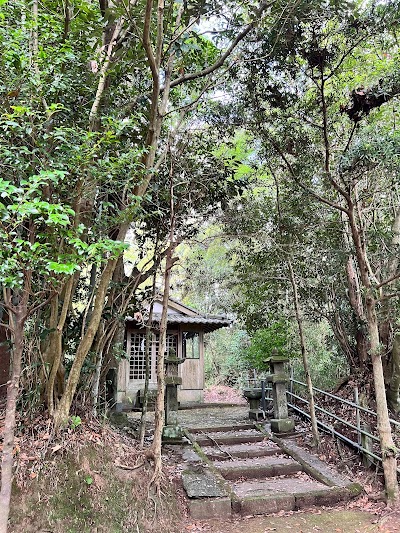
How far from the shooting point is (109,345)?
5812mm

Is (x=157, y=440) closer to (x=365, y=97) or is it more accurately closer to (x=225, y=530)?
(x=225, y=530)

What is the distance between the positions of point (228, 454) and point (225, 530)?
205cm

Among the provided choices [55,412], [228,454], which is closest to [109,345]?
[55,412]

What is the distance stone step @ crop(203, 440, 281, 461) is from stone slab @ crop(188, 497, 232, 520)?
1.59 meters

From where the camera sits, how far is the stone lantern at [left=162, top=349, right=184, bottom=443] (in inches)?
262

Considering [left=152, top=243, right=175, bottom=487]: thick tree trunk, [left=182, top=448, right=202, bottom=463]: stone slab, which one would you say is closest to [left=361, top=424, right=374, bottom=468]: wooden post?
[left=182, top=448, right=202, bottom=463]: stone slab

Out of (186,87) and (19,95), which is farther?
(186,87)

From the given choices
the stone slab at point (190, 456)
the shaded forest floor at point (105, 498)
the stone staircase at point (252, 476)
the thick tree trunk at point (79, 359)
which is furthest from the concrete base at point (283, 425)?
the thick tree trunk at point (79, 359)

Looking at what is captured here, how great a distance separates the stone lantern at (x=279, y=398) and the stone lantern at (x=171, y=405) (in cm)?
198

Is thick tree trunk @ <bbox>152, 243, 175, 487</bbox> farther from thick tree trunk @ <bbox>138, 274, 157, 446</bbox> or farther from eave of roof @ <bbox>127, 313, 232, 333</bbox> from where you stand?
eave of roof @ <bbox>127, 313, 232, 333</bbox>

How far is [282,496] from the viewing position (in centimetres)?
508

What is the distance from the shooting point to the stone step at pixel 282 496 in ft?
16.2

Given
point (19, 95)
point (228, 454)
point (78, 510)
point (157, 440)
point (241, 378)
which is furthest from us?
point (241, 378)

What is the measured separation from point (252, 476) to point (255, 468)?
0.12 metres
